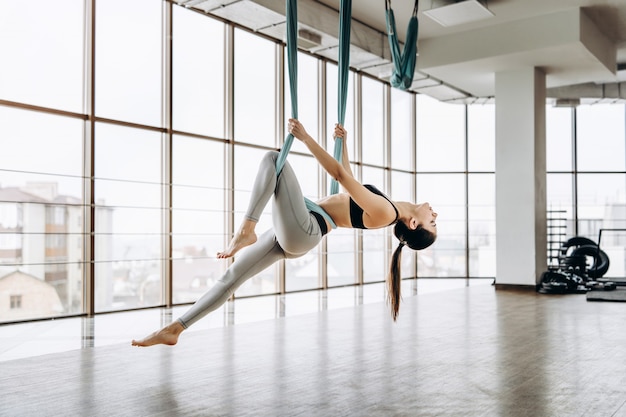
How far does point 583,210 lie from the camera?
11945 millimetres

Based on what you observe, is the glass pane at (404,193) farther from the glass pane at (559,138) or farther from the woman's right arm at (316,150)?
the woman's right arm at (316,150)

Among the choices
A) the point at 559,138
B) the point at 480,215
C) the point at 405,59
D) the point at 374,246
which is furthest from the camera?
the point at 559,138

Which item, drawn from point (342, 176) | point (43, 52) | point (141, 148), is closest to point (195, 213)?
point (141, 148)

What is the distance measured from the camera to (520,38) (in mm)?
8125

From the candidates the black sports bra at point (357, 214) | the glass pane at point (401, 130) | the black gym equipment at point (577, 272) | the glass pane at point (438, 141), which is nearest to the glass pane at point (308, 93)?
the glass pane at point (401, 130)

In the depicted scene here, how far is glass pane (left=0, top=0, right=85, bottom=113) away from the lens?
238 inches

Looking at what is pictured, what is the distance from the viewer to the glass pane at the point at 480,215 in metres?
11.9

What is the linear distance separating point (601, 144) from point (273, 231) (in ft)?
35.1

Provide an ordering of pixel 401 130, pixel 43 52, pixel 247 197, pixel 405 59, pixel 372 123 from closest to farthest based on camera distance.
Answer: pixel 405 59 < pixel 43 52 < pixel 247 197 < pixel 372 123 < pixel 401 130

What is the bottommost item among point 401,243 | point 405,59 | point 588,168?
point 401,243

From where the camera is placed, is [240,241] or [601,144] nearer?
[240,241]

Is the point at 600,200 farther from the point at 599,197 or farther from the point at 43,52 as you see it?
the point at 43,52

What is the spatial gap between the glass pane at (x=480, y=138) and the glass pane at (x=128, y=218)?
270 inches

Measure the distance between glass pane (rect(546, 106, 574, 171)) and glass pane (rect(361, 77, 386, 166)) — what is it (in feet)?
12.0
